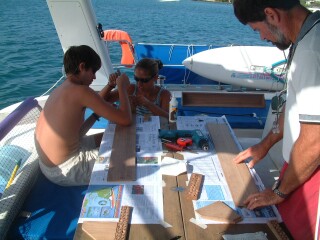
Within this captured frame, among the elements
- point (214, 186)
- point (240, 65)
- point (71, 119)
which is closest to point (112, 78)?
point (71, 119)

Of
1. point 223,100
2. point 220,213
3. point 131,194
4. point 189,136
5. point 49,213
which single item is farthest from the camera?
point 223,100

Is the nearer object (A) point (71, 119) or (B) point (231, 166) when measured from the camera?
(B) point (231, 166)

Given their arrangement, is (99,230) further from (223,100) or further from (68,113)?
(223,100)

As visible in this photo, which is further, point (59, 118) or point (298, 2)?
point (59, 118)

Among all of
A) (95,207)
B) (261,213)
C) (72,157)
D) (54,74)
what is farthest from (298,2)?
(54,74)

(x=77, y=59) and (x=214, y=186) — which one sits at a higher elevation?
(x=77, y=59)

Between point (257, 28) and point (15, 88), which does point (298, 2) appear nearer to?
point (257, 28)

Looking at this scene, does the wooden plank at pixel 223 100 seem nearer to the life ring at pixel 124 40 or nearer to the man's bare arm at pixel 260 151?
the man's bare arm at pixel 260 151

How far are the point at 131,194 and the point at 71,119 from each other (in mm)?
844

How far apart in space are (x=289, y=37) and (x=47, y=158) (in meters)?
1.64

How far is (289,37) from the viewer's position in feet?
4.36

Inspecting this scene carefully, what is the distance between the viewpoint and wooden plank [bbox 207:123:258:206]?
1.50 m

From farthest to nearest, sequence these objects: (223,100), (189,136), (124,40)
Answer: (124,40)
(223,100)
(189,136)

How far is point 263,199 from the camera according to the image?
1.38 meters
